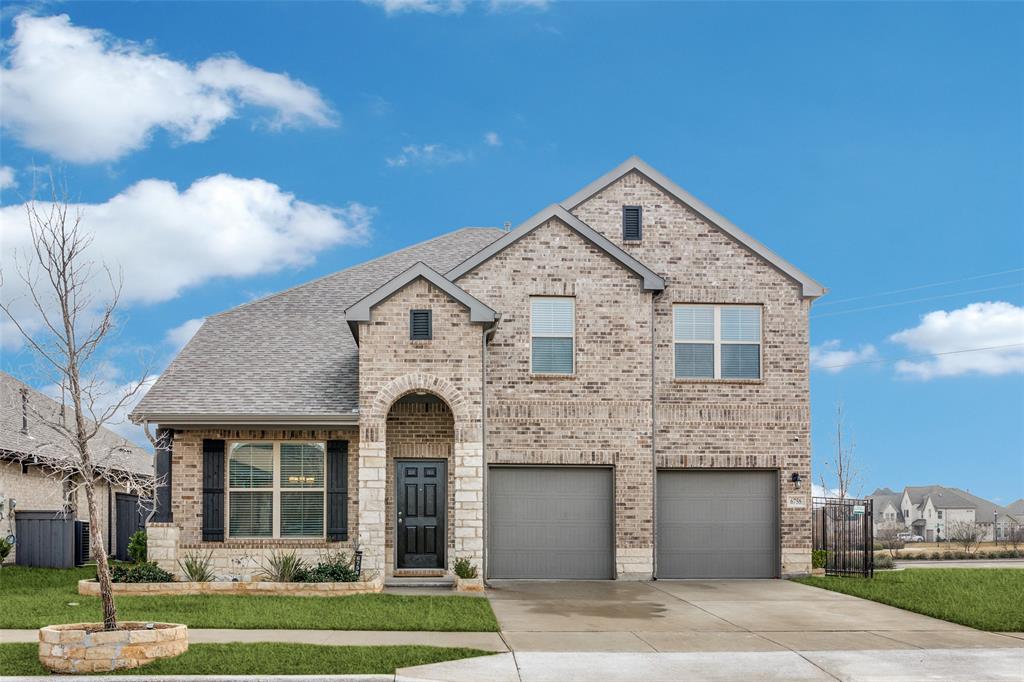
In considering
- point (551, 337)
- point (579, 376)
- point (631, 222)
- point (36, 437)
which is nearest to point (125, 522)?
point (36, 437)

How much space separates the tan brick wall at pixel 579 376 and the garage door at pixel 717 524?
0.79 metres

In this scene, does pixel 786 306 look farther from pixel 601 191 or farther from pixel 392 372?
pixel 392 372

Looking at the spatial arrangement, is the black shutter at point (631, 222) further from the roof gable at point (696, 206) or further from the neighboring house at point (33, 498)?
the neighboring house at point (33, 498)

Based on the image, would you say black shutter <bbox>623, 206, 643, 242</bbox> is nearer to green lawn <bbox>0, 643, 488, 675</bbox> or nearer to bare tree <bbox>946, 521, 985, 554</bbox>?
green lawn <bbox>0, 643, 488, 675</bbox>

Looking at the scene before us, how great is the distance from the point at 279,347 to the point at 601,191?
787cm

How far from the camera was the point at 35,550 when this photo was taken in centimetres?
2655

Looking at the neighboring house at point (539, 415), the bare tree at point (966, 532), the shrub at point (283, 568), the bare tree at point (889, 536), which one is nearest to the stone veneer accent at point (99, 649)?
the shrub at point (283, 568)

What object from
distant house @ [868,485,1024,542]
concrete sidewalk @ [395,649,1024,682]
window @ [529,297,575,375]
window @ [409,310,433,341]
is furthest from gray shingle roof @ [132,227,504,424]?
distant house @ [868,485,1024,542]

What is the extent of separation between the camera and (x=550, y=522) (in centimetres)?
2183

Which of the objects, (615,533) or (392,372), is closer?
(392,372)

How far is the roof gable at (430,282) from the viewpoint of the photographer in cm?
1983

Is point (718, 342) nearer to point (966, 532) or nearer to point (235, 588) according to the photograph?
point (235, 588)

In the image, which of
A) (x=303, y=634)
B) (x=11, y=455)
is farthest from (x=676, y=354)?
(x=11, y=455)

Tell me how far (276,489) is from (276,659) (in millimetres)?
9276
